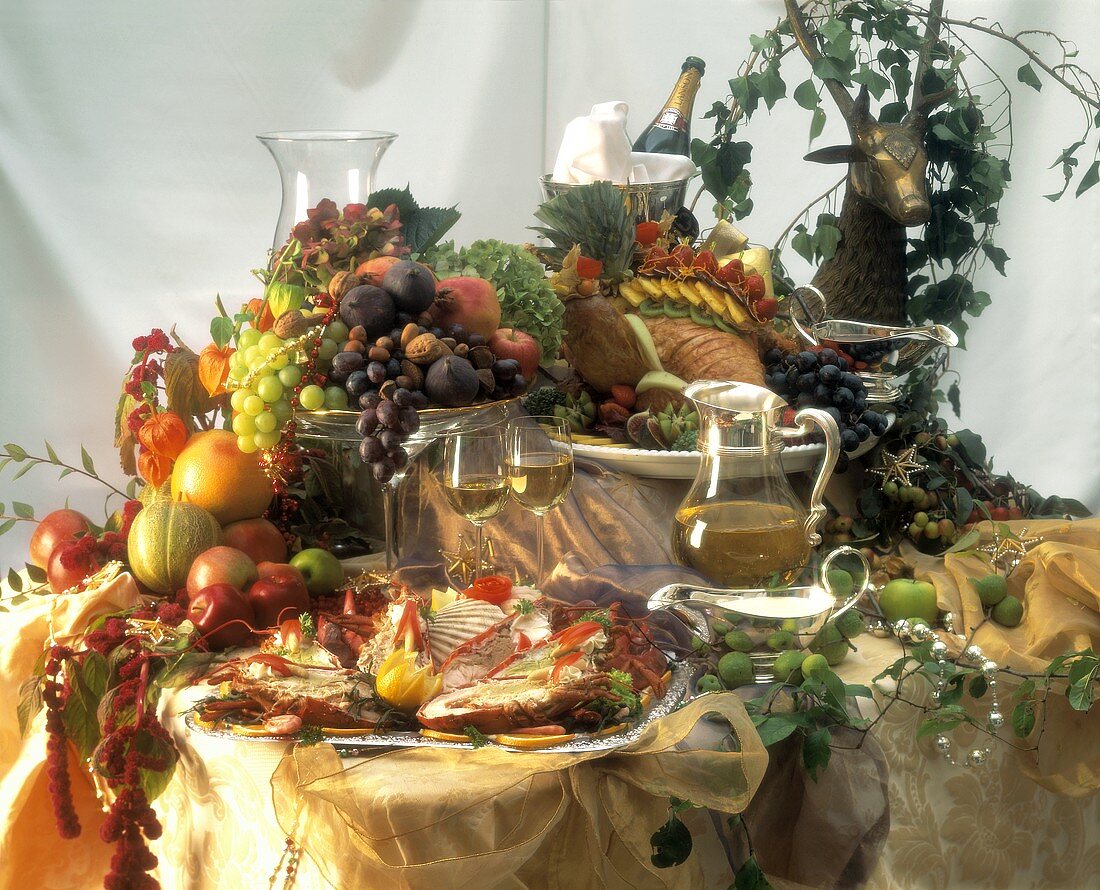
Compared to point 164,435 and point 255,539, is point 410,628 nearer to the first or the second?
point 255,539

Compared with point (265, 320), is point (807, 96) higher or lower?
higher

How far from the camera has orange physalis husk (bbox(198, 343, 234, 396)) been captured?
1.34 m

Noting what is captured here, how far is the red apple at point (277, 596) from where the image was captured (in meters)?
1.16

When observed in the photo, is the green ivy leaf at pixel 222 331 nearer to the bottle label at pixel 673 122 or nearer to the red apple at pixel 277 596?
the red apple at pixel 277 596

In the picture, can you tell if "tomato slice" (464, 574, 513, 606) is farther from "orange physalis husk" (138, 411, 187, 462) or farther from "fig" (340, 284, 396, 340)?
"orange physalis husk" (138, 411, 187, 462)

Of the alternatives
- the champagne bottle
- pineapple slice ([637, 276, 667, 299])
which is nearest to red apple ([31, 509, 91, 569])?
pineapple slice ([637, 276, 667, 299])

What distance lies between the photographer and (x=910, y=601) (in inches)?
48.3

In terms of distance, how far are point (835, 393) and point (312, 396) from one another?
67 cm

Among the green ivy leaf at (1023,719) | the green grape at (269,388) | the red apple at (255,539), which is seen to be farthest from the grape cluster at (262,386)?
the green ivy leaf at (1023,719)

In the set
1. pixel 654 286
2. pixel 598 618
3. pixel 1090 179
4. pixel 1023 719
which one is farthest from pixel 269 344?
pixel 1090 179

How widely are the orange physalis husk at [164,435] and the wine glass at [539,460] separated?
467mm

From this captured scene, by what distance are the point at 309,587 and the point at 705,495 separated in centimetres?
47

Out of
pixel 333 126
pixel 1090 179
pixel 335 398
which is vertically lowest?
pixel 335 398

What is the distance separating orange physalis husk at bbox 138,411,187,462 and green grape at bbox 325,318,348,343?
11.2 inches
